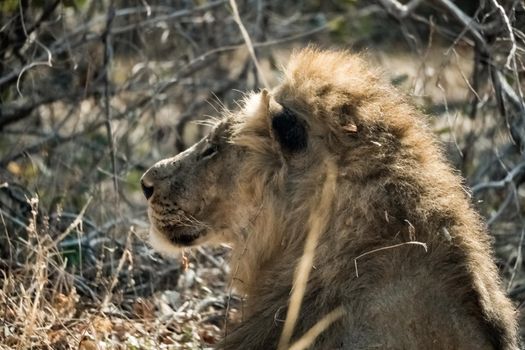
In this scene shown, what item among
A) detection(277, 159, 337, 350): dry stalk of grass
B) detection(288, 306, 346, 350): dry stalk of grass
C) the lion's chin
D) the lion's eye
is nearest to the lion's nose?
the lion's chin

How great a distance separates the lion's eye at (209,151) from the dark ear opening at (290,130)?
0.38m

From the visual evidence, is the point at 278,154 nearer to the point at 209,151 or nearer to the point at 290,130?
the point at 290,130

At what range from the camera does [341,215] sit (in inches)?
144

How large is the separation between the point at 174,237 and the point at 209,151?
0.39 m

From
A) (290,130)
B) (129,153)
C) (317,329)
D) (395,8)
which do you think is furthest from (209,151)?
(129,153)

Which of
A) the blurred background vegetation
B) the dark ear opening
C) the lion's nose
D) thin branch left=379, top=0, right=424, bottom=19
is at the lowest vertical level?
the blurred background vegetation

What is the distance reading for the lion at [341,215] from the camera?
3475 mm

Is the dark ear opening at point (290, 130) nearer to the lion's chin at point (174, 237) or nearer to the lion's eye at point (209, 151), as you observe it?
the lion's eye at point (209, 151)

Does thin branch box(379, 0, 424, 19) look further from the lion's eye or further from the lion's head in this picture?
the lion's eye

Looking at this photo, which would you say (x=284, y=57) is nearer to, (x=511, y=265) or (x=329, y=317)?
(x=511, y=265)

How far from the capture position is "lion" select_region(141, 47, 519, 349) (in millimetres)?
3475

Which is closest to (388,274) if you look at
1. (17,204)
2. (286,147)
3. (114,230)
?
(286,147)

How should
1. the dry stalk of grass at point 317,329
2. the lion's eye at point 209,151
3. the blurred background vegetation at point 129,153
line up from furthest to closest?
the blurred background vegetation at point 129,153
the lion's eye at point 209,151
the dry stalk of grass at point 317,329

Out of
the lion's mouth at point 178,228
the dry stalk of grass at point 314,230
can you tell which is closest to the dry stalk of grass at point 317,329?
the dry stalk of grass at point 314,230
